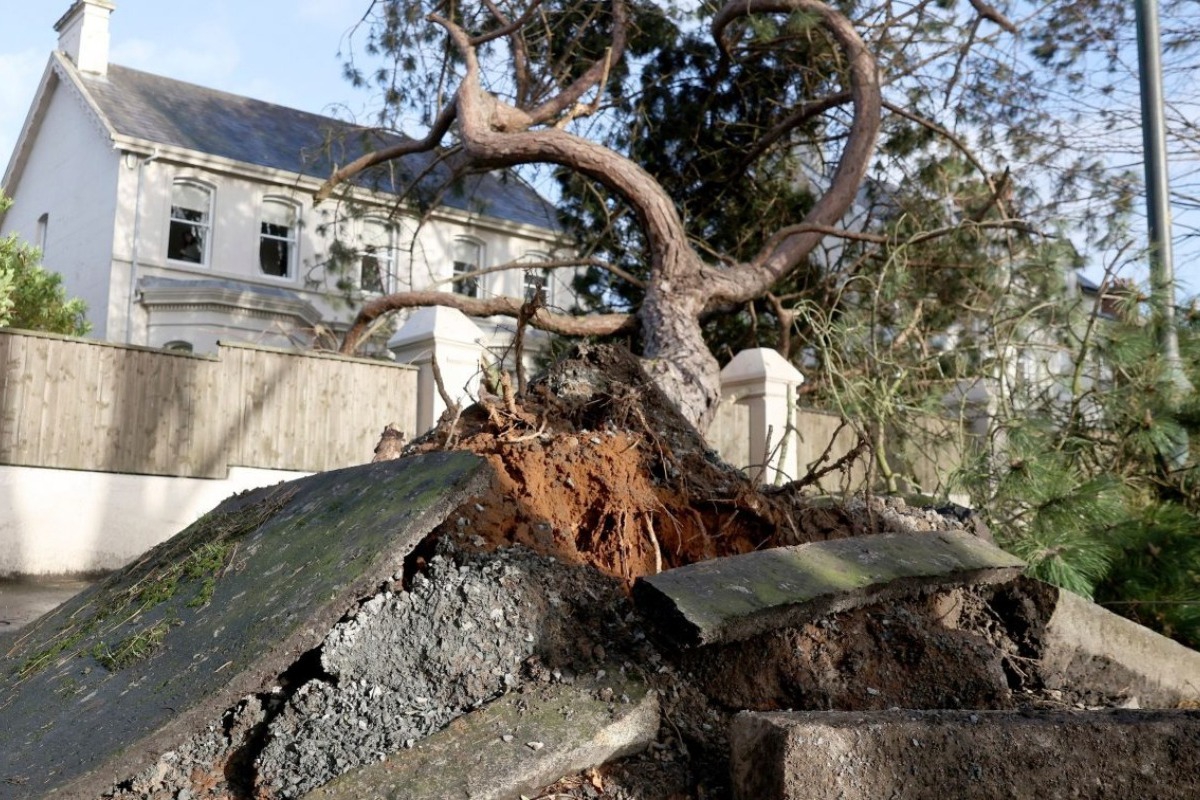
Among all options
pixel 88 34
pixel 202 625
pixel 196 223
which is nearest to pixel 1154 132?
pixel 202 625

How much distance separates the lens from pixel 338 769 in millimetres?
2416

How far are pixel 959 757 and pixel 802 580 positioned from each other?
0.73 meters

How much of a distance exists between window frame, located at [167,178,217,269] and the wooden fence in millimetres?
10571

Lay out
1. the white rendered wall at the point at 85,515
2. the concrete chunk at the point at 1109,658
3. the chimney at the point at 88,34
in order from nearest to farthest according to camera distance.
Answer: the concrete chunk at the point at 1109,658, the white rendered wall at the point at 85,515, the chimney at the point at 88,34

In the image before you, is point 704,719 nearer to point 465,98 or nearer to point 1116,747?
point 1116,747

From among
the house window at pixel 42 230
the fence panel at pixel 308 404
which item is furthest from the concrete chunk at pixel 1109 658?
the house window at pixel 42 230

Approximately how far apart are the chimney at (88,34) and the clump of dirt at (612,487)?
20788 millimetres

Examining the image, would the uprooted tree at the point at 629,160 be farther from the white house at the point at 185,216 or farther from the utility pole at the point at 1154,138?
the white house at the point at 185,216

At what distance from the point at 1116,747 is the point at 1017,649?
1220mm

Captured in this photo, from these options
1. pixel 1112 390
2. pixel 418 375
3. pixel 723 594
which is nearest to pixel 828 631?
pixel 723 594

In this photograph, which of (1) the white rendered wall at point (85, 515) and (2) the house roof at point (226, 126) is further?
(2) the house roof at point (226, 126)

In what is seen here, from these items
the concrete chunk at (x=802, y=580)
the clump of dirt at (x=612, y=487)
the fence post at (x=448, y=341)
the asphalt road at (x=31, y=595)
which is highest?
the fence post at (x=448, y=341)

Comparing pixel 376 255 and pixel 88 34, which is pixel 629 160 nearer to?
pixel 376 255

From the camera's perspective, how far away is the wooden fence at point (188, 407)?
30.3 ft
